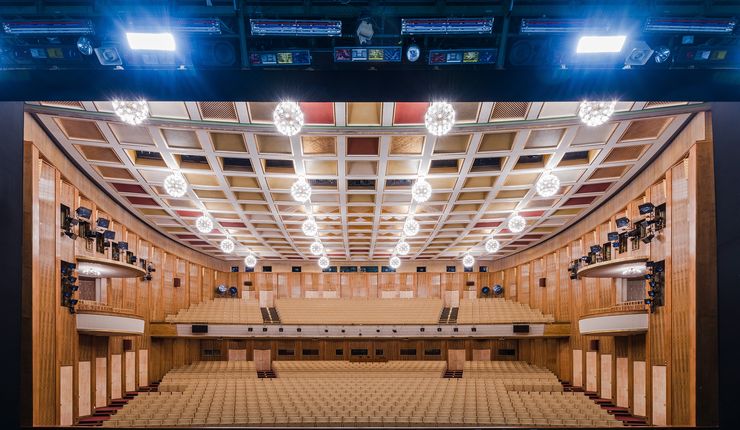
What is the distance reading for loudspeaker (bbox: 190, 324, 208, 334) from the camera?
2495 cm

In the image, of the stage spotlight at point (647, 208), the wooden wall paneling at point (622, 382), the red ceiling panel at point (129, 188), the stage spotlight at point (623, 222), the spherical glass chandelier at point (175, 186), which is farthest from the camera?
the wooden wall paneling at point (622, 382)

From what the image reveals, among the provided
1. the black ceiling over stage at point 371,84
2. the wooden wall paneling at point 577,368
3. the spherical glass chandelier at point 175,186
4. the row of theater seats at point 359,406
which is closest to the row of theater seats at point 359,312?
the wooden wall paneling at point 577,368

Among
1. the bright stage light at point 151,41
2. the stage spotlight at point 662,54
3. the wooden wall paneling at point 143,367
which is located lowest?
the wooden wall paneling at point 143,367

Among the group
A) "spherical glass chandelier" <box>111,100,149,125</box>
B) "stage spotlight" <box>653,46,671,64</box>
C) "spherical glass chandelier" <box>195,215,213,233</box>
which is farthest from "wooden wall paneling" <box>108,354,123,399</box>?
"stage spotlight" <box>653,46,671,64</box>

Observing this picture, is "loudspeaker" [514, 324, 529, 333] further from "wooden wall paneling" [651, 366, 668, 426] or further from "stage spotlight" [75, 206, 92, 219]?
"stage spotlight" [75, 206, 92, 219]

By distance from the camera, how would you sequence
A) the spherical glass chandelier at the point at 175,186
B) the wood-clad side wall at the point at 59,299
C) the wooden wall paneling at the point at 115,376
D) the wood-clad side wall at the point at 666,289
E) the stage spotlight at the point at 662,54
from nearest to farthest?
the stage spotlight at the point at 662,54 < the wood-clad side wall at the point at 666,289 < the wood-clad side wall at the point at 59,299 < the spherical glass chandelier at the point at 175,186 < the wooden wall paneling at the point at 115,376

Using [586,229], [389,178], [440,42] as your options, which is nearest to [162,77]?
[440,42]

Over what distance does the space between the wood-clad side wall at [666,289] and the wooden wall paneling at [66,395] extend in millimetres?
15212

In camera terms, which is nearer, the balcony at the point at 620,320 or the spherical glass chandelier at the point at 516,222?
the balcony at the point at 620,320

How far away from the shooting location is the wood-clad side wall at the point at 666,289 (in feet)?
34.8

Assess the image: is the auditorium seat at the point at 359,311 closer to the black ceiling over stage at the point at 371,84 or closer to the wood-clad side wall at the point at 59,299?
the wood-clad side wall at the point at 59,299

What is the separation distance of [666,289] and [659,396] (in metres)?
2.87

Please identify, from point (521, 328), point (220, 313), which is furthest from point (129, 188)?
point (521, 328)

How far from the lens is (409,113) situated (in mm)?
10516
